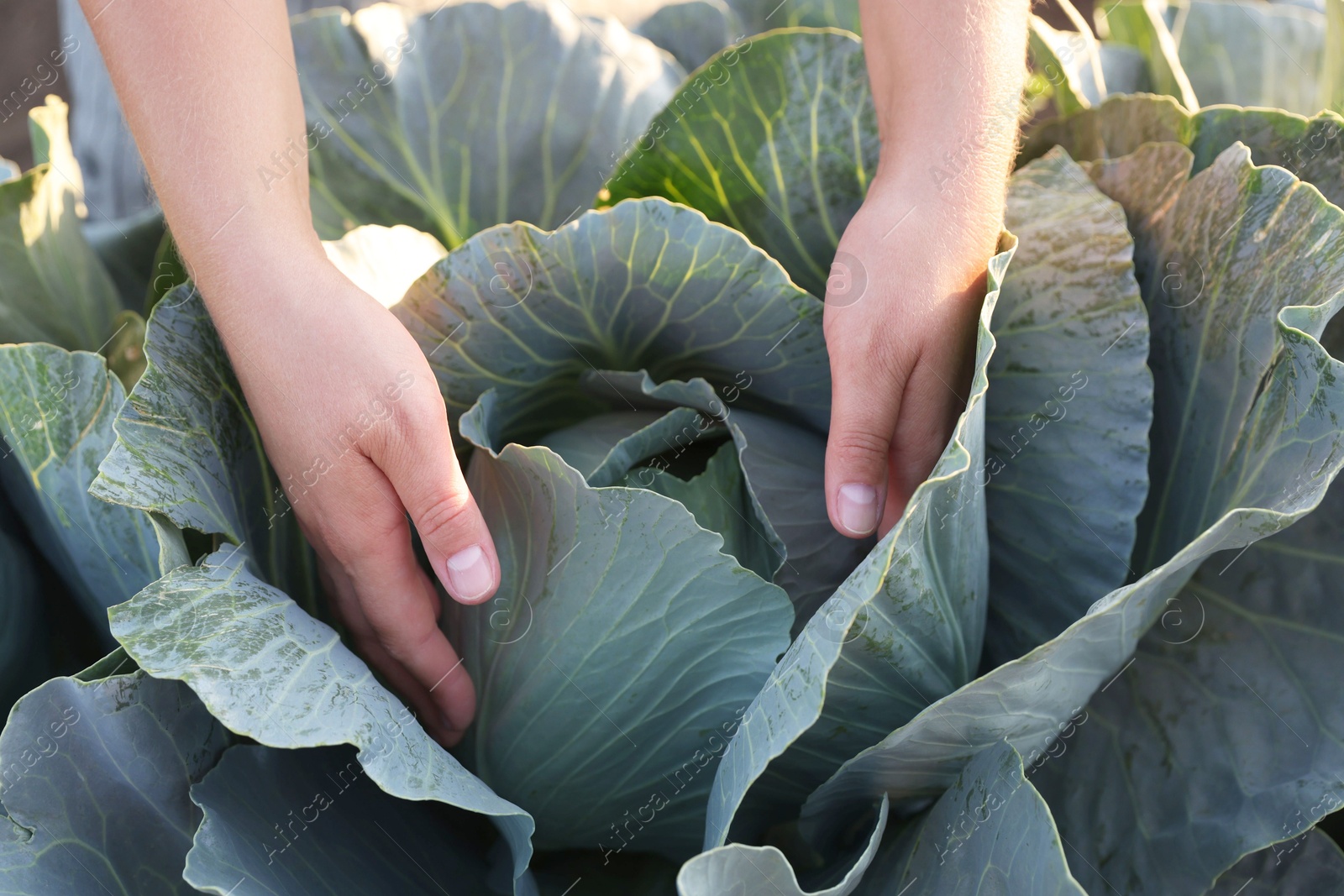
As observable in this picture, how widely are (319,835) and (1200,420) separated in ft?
3.61

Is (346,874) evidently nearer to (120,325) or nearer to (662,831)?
(662,831)

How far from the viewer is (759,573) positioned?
1158 millimetres

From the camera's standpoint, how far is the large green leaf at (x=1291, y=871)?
118 centimetres

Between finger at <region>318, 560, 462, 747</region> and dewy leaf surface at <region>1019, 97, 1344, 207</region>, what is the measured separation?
1180mm

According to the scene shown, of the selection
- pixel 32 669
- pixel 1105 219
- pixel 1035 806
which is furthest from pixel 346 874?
pixel 1105 219

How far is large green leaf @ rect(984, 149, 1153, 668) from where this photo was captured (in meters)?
1.13

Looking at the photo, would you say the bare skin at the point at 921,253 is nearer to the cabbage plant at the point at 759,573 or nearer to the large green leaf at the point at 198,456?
the cabbage plant at the point at 759,573

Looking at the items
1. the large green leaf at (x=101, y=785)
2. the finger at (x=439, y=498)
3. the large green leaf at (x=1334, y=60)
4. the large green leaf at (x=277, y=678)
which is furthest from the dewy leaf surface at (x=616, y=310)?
the large green leaf at (x=1334, y=60)

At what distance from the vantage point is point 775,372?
1231mm

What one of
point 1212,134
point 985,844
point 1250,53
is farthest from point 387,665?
point 1250,53

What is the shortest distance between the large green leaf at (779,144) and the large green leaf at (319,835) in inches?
33.9

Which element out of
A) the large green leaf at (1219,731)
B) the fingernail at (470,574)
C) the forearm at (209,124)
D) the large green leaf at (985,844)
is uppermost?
the forearm at (209,124)

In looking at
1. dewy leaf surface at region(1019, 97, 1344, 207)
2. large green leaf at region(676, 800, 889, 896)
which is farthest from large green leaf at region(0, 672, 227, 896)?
dewy leaf surface at region(1019, 97, 1344, 207)

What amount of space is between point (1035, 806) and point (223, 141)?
0.98 meters
